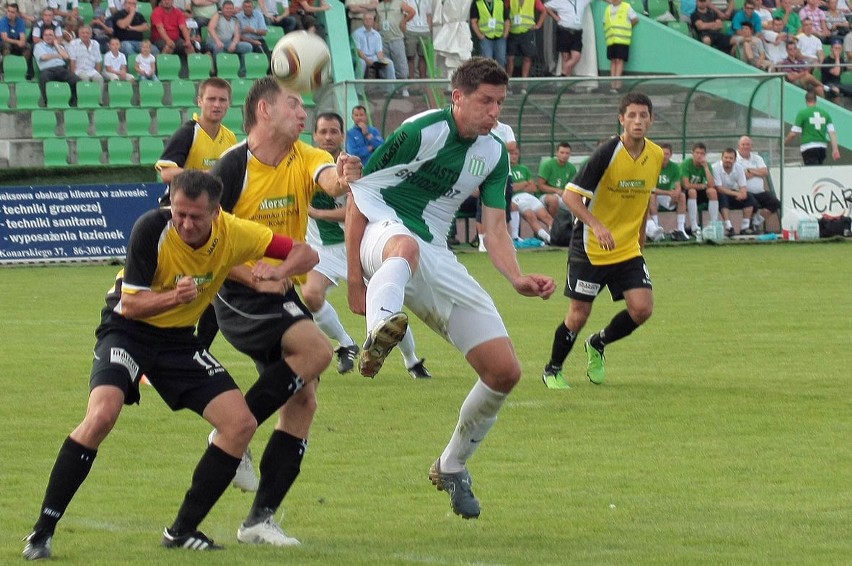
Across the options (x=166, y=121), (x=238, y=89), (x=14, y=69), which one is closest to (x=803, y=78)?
(x=238, y=89)

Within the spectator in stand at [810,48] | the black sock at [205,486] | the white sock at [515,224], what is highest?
the black sock at [205,486]

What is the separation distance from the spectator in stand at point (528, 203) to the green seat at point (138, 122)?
672 cm

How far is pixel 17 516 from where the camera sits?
21.5 ft


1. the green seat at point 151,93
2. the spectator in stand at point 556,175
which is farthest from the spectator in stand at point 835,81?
the green seat at point 151,93

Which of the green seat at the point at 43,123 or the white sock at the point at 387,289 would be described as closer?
the white sock at the point at 387,289

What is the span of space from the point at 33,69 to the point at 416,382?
16994 millimetres

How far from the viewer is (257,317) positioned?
648cm

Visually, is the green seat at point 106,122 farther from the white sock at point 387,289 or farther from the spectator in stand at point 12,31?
the white sock at point 387,289

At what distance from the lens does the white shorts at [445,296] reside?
265 inches

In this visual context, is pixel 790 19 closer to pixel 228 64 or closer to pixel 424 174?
pixel 228 64

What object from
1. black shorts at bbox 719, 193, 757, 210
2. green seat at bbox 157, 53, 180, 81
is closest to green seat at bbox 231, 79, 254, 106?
green seat at bbox 157, 53, 180, 81

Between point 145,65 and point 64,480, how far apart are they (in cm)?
2122

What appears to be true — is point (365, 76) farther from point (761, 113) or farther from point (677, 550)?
point (677, 550)

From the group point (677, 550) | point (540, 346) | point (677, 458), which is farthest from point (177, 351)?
point (540, 346)
